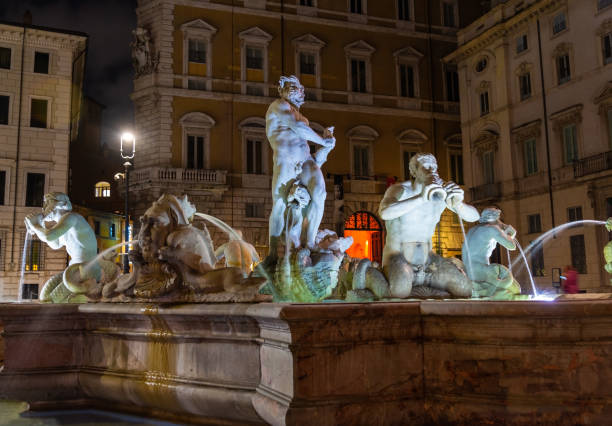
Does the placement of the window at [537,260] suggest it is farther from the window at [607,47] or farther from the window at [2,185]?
the window at [2,185]

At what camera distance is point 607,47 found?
2067 cm

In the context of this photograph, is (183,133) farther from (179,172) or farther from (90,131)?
(90,131)

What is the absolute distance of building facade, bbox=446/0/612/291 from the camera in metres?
20.6

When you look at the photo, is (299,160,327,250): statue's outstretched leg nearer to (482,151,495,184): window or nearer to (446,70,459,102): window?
(482,151,495,184): window

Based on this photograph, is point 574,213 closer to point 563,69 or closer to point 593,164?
point 593,164

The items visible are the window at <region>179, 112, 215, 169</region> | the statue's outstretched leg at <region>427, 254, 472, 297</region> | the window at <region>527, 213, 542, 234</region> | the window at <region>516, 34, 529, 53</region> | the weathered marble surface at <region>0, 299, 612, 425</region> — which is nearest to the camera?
the weathered marble surface at <region>0, 299, 612, 425</region>

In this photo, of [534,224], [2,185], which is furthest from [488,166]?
[2,185]

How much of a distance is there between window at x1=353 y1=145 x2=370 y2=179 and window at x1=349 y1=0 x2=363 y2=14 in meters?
6.70

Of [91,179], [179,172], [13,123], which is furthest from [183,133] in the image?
[91,179]

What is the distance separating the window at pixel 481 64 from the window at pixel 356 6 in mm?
6126

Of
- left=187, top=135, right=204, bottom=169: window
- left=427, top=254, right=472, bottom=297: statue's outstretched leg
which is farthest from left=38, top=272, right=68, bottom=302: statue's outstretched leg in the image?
left=187, top=135, right=204, bottom=169: window

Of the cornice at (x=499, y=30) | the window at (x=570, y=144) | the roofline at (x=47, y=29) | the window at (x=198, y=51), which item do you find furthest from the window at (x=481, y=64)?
the roofline at (x=47, y=29)

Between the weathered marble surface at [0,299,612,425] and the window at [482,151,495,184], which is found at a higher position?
the window at [482,151,495,184]

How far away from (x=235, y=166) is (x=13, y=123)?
930 centimetres
